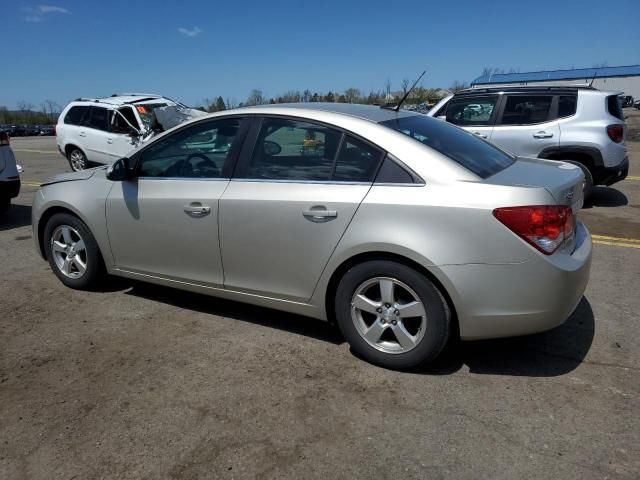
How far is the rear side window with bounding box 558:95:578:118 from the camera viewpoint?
7.77 meters

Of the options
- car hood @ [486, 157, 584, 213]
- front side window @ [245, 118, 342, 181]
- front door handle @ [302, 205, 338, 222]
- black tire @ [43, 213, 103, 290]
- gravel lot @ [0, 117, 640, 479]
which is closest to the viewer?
gravel lot @ [0, 117, 640, 479]

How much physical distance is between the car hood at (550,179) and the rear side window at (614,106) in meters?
4.96

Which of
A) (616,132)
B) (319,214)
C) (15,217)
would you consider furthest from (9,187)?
(616,132)

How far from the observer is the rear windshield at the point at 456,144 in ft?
10.7

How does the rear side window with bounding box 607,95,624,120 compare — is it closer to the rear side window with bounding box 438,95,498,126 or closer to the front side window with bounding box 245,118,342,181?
the rear side window with bounding box 438,95,498,126

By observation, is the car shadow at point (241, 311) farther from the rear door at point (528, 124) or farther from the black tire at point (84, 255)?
the rear door at point (528, 124)

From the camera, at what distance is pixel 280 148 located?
3584 millimetres

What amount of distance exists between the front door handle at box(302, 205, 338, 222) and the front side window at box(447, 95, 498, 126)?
5.89 metres

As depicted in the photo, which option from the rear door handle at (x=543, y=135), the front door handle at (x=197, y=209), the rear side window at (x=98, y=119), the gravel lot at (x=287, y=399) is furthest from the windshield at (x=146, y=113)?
the front door handle at (x=197, y=209)

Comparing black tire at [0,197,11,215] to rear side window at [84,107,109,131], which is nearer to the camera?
black tire at [0,197,11,215]

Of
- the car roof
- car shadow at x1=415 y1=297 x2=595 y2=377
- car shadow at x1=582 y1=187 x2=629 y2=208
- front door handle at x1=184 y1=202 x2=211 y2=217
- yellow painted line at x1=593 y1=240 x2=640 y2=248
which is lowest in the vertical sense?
car shadow at x1=582 y1=187 x2=629 y2=208

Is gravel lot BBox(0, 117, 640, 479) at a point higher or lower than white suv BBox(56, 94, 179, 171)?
lower

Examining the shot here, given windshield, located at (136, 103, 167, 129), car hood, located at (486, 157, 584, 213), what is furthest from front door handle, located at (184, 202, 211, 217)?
windshield, located at (136, 103, 167, 129)

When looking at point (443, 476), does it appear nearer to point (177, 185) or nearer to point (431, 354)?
point (431, 354)
